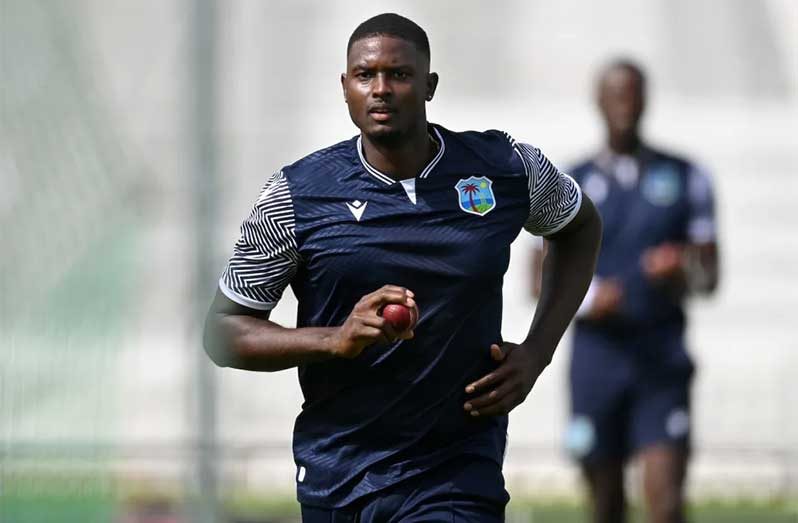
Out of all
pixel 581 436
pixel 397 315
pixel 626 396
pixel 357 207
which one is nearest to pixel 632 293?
pixel 626 396

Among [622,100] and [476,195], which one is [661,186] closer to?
[622,100]

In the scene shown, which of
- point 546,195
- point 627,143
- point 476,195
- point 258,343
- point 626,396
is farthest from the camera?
point 627,143

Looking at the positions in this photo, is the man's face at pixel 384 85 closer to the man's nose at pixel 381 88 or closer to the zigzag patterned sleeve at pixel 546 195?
the man's nose at pixel 381 88

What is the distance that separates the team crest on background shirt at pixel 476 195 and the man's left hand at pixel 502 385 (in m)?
0.38

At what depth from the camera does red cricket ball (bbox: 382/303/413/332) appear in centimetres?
446

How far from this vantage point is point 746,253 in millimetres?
16578

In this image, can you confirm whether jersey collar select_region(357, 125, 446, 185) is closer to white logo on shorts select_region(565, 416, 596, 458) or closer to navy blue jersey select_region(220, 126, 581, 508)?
navy blue jersey select_region(220, 126, 581, 508)

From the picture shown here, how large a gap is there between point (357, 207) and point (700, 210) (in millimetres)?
4613

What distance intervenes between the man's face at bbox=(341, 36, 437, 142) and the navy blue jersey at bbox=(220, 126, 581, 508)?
0.15 metres

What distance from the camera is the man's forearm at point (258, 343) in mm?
4762

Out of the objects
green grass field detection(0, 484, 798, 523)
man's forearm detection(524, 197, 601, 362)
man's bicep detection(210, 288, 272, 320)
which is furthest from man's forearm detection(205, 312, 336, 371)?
man's forearm detection(524, 197, 601, 362)

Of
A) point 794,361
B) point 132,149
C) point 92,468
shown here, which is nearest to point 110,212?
point 132,149

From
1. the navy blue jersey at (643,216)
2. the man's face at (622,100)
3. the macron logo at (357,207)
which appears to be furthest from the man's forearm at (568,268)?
the man's face at (622,100)

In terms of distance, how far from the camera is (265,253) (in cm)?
487
